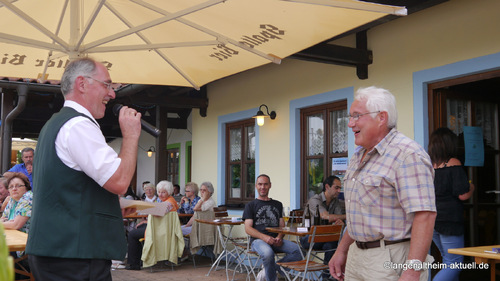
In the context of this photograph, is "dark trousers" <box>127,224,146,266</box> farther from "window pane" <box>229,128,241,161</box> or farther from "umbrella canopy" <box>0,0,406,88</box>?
"umbrella canopy" <box>0,0,406,88</box>

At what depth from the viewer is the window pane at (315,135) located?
23.3 ft

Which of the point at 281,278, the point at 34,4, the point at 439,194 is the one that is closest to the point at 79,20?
the point at 34,4

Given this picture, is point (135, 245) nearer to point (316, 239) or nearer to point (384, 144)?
point (316, 239)

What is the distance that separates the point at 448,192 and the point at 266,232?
2202 millimetres

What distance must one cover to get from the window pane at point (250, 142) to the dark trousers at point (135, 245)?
2101 millimetres

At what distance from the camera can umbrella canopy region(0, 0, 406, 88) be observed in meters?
3.39

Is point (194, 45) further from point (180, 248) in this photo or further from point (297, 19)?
point (180, 248)

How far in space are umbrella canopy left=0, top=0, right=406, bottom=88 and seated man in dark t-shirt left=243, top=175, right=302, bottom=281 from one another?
1875 mm

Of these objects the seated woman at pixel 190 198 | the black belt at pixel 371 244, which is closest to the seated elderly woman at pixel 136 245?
the seated woman at pixel 190 198

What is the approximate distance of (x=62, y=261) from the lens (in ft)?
6.15

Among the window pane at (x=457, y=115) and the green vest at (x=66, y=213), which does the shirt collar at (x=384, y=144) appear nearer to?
the green vest at (x=66, y=213)

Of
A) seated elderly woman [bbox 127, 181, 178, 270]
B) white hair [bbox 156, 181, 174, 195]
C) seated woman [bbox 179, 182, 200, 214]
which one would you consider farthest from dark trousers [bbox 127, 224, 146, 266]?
seated woman [bbox 179, 182, 200, 214]

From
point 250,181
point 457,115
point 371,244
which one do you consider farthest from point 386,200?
point 250,181

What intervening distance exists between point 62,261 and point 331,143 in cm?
539
